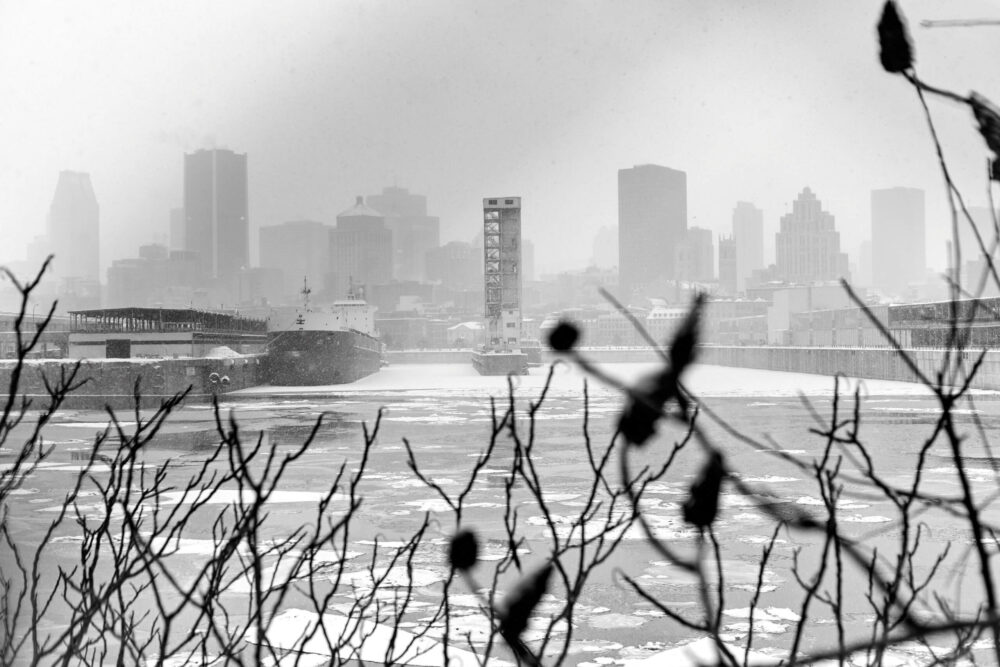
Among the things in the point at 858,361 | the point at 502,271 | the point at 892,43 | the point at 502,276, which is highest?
the point at 502,271

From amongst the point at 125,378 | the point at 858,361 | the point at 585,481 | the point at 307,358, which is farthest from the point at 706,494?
the point at 858,361

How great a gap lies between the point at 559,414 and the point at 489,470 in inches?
379

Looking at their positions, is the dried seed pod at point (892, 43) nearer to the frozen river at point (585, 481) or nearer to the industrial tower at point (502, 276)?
the frozen river at point (585, 481)

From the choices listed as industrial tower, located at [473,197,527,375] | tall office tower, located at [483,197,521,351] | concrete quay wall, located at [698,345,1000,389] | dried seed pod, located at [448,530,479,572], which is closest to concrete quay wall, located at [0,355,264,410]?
concrete quay wall, located at [698,345,1000,389]

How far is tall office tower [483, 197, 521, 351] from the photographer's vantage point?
5694cm

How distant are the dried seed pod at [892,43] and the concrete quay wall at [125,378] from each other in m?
26.1

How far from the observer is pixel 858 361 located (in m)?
40.3

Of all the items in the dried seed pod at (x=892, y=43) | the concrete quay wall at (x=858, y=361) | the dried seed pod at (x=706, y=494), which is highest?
the dried seed pod at (x=892, y=43)

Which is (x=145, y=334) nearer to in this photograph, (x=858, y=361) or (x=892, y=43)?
(x=858, y=361)

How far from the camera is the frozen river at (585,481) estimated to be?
544 centimetres

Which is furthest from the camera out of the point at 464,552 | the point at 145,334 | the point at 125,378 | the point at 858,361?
the point at 858,361

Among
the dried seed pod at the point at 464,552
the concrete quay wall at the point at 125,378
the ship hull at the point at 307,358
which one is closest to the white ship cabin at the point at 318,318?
the ship hull at the point at 307,358

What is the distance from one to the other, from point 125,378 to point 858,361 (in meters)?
28.3

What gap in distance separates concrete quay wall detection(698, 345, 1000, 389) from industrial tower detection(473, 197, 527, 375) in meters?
13.8
